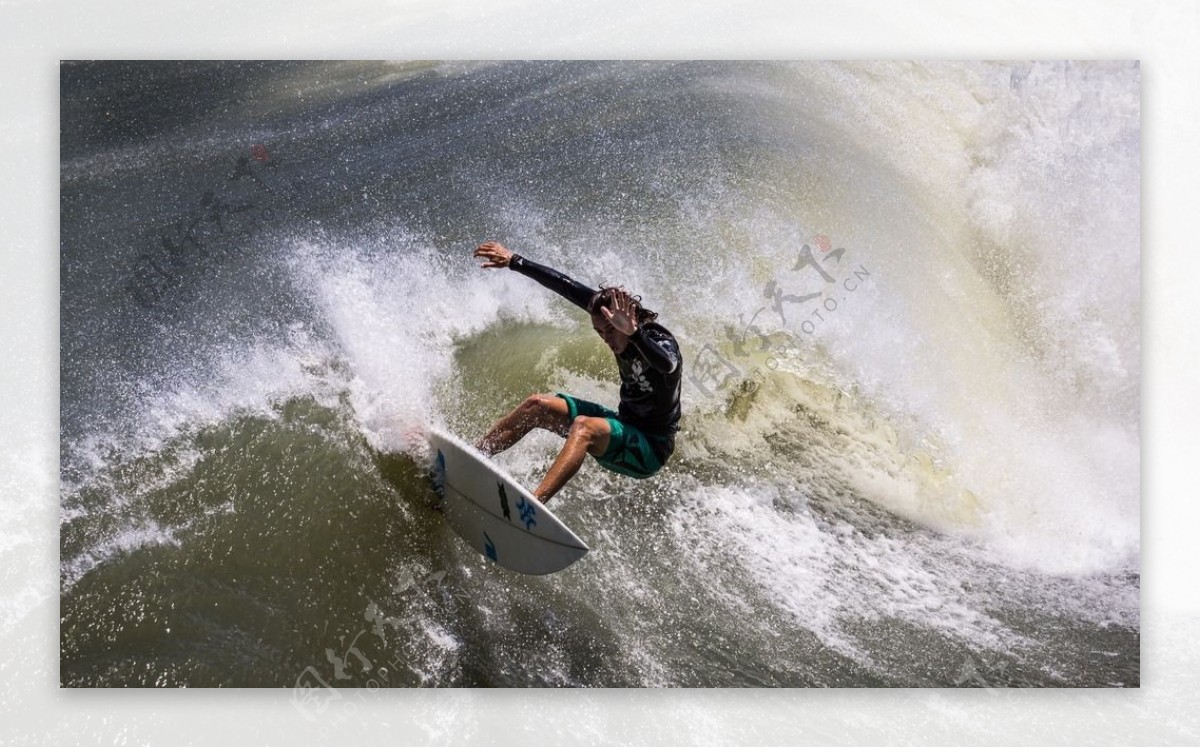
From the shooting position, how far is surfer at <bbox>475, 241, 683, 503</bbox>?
266 centimetres

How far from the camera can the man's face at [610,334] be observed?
2702 mm

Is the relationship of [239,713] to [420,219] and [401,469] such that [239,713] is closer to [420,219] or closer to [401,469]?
[401,469]

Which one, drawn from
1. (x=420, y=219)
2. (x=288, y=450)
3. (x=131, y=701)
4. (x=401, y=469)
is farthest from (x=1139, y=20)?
(x=131, y=701)

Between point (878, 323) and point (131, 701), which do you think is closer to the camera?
point (131, 701)

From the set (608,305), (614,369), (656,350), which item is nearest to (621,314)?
(608,305)

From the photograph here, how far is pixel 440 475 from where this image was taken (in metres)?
2.72

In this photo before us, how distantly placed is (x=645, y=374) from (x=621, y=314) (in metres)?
0.18

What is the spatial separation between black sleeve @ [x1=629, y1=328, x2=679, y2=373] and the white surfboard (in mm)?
493

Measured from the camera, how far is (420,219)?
9.37ft

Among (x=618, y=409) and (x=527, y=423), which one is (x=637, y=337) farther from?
(x=527, y=423)

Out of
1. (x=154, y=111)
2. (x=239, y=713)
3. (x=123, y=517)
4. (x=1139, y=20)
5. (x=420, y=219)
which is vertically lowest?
(x=239, y=713)

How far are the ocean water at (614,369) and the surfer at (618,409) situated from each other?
0.31ft

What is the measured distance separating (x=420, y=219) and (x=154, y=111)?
0.82 m

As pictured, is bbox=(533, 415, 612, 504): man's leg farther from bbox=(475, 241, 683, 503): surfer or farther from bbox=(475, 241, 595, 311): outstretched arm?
bbox=(475, 241, 595, 311): outstretched arm
